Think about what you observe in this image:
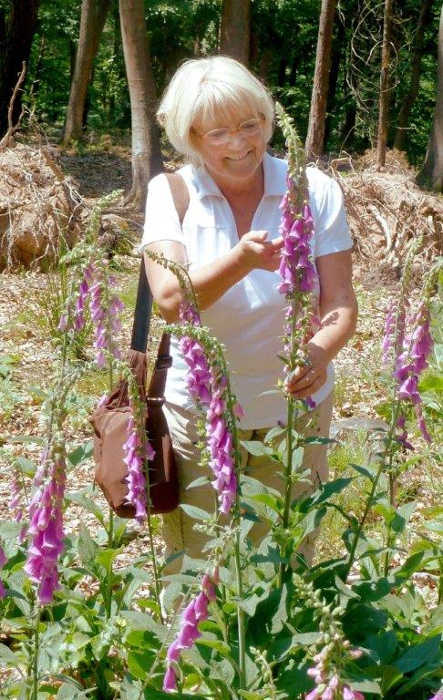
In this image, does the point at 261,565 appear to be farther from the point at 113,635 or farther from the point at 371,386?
the point at 371,386

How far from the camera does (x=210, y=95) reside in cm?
270

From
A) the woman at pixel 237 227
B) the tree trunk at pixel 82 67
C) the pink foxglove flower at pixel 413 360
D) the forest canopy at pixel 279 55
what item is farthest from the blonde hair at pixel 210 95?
the forest canopy at pixel 279 55

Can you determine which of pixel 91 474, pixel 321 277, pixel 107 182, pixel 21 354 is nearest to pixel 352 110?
pixel 107 182

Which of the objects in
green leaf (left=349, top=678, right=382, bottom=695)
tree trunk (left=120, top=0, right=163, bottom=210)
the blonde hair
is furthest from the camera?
tree trunk (left=120, top=0, right=163, bottom=210)

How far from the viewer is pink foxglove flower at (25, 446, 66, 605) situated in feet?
5.62

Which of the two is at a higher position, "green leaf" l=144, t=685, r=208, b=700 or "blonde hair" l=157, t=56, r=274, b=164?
"blonde hair" l=157, t=56, r=274, b=164

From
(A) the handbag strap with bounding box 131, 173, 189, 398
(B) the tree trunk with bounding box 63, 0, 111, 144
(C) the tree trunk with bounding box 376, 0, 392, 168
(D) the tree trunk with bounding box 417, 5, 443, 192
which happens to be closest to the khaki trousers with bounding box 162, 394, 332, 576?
(A) the handbag strap with bounding box 131, 173, 189, 398

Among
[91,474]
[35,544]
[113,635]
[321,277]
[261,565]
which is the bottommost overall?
[91,474]

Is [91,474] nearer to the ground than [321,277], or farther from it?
nearer to the ground

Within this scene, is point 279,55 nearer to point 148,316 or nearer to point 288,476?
point 148,316

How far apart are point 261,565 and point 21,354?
14.7 ft

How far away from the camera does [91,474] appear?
5.08 m

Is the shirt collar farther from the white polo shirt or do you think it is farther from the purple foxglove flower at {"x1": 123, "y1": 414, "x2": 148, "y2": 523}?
the purple foxglove flower at {"x1": 123, "y1": 414, "x2": 148, "y2": 523}

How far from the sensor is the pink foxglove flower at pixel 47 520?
5.62 ft
